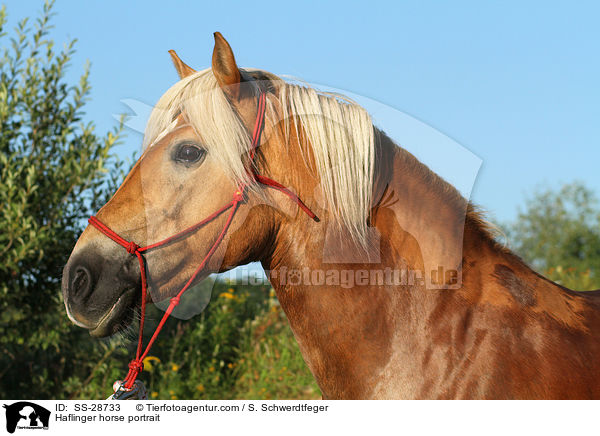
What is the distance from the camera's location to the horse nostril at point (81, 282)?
1.94 m

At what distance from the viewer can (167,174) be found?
199 cm

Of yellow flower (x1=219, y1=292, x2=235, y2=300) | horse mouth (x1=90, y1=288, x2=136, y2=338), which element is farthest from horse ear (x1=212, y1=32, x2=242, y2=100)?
yellow flower (x1=219, y1=292, x2=235, y2=300)

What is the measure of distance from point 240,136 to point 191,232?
17.4 inches

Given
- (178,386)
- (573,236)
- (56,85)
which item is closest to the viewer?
(56,85)

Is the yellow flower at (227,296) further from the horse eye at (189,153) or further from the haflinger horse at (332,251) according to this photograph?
the horse eye at (189,153)

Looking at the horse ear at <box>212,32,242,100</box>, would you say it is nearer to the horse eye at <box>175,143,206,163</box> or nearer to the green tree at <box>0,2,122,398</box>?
the horse eye at <box>175,143,206,163</box>

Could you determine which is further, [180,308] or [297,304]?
[180,308]
